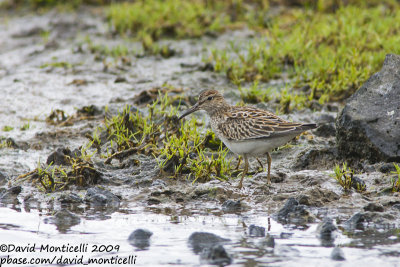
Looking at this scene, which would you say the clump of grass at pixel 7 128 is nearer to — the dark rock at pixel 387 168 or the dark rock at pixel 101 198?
the dark rock at pixel 101 198

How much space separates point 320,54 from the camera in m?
11.7

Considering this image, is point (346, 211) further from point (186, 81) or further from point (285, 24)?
point (285, 24)

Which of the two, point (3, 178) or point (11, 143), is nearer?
point (3, 178)

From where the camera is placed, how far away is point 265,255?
19.3ft

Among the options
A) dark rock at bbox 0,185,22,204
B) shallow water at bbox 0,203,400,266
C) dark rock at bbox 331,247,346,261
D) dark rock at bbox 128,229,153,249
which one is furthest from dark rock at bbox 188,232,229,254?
dark rock at bbox 0,185,22,204

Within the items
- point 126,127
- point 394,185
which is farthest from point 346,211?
point 126,127

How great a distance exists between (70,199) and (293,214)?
2.74 metres

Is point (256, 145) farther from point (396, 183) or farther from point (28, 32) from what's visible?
point (28, 32)

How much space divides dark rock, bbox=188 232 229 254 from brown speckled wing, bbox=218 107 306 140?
1887 millimetres

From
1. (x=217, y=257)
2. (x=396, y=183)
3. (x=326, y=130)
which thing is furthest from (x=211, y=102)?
(x=217, y=257)

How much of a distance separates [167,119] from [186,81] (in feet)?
8.27

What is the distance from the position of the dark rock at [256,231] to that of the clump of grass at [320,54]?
4268 millimetres

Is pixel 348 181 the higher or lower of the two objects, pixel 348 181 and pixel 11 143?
the lower

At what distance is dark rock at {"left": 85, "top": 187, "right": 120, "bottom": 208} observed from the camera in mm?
7593
